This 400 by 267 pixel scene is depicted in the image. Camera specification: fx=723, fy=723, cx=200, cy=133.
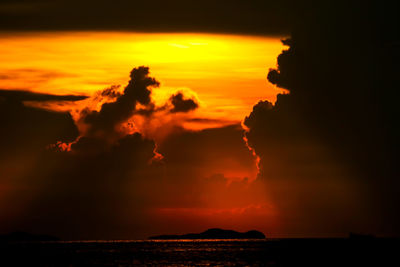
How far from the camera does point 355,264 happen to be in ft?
602

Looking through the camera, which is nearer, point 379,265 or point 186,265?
point 379,265

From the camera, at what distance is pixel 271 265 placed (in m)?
189

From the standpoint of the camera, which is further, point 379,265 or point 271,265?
point 271,265

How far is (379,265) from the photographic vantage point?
17688 centimetres

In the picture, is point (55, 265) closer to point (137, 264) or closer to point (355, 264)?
point (137, 264)

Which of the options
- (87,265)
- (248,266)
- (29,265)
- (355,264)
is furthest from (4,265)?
(355,264)

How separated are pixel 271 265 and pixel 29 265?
6407 centimetres

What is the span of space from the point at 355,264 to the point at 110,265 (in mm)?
63866

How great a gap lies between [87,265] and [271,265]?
48.7 m

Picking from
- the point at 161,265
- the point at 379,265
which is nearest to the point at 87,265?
the point at 161,265

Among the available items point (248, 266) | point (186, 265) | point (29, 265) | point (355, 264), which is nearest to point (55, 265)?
point (29, 265)

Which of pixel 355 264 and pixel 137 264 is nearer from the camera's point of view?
pixel 355 264

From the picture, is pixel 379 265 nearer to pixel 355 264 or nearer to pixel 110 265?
pixel 355 264

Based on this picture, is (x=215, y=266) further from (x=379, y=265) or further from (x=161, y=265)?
(x=379, y=265)
